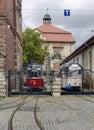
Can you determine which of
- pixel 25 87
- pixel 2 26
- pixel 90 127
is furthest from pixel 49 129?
pixel 25 87

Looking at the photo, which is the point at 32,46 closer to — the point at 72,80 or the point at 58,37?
the point at 72,80

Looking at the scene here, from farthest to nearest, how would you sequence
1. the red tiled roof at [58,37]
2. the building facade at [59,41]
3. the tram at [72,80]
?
1. the red tiled roof at [58,37]
2. the building facade at [59,41]
3. the tram at [72,80]

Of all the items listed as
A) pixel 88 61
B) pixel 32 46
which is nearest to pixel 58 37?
pixel 32 46

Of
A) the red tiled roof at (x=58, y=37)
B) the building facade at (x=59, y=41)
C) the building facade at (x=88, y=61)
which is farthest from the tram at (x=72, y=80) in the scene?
the red tiled roof at (x=58, y=37)

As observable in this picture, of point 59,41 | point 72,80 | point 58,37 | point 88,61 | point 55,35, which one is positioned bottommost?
point 72,80

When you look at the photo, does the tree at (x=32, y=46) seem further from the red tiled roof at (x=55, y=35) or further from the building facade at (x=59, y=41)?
the red tiled roof at (x=55, y=35)

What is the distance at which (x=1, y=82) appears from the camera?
2689 centimetres

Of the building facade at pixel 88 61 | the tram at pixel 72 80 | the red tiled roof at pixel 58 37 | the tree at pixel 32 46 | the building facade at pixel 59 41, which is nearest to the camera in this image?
the tram at pixel 72 80

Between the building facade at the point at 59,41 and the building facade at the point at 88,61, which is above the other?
the building facade at the point at 59,41

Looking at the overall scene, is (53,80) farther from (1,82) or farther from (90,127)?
(90,127)

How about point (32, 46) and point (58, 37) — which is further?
point (58, 37)

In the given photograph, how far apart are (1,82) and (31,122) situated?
13527 mm

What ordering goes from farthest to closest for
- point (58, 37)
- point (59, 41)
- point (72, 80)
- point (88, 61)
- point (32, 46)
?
point (58, 37)
point (59, 41)
point (32, 46)
point (88, 61)
point (72, 80)

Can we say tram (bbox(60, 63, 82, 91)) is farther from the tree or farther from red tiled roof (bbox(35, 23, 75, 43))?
red tiled roof (bbox(35, 23, 75, 43))
